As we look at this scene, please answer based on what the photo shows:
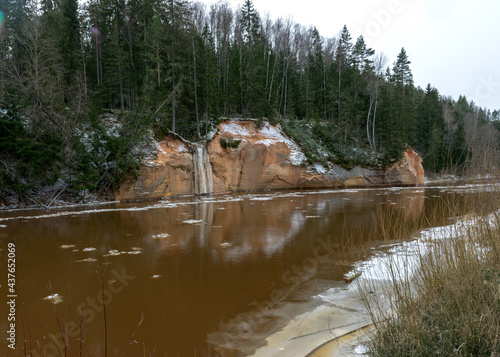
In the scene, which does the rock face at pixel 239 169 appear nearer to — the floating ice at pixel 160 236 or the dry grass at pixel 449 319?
the floating ice at pixel 160 236

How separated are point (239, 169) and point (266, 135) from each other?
5661mm

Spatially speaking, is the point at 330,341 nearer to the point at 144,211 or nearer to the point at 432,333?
the point at 432,333

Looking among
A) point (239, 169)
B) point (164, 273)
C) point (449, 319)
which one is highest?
point (239, 169)

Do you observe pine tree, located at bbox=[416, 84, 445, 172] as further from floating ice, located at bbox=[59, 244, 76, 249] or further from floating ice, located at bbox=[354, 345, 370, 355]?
floating ice, located at bbox=[354, 345, 370, 355]

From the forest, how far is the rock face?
1470 mm

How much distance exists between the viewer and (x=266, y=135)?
3484 centimetres

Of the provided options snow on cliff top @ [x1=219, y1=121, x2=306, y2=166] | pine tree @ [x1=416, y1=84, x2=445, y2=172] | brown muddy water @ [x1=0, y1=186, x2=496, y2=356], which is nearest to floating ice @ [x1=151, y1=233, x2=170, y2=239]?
brown muddy water @ [x1=0, y1=186, x2=496, y2=356]

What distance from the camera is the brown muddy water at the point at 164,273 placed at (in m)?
4.55

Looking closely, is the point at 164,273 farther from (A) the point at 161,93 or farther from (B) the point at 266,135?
(B) the point at 266,135

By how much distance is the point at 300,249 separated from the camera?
9328 millimetres

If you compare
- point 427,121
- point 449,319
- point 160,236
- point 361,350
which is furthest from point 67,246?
point 427,121

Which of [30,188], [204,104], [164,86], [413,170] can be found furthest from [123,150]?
[413,170]

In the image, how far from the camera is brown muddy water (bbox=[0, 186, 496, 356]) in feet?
14.9

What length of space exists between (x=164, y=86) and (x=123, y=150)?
880cm
